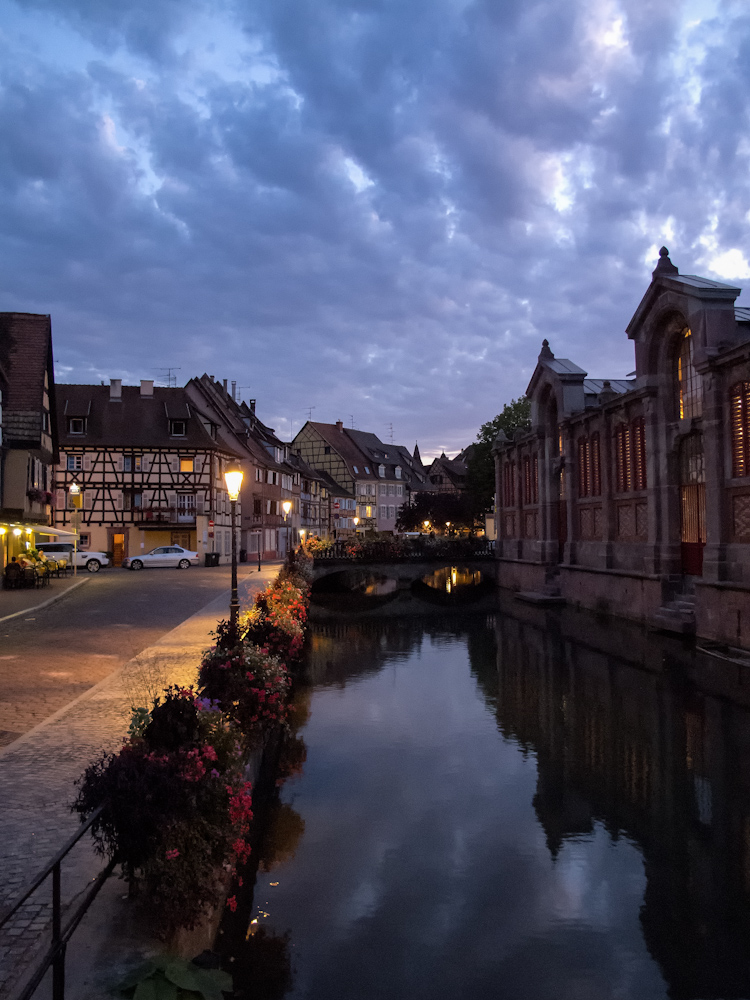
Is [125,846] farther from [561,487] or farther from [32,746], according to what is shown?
[561,487]

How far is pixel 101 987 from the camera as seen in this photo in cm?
466

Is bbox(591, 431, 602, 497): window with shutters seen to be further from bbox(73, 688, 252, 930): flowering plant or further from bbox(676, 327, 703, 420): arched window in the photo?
bbox(73, 688, 252, 930): flowering plant

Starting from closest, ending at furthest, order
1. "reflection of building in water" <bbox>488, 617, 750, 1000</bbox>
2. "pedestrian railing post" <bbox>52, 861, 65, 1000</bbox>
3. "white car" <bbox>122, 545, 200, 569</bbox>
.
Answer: "pedestrian railing post" <bbox>52, 861, 65, 1000</bbox> → "reflection of building in water" <bbox>488, 617, 750, 1000</bbox> → "white car" <bbox>122, 545, 200, 569</bbox>

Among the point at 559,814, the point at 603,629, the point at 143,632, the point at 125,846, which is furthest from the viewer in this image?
the point at 603,629

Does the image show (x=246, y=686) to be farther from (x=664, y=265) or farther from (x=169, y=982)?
(x=664, y=265)

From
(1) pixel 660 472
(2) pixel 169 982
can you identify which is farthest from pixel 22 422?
(2) pixel 169 982

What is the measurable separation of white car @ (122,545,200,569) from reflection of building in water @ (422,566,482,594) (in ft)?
55.5

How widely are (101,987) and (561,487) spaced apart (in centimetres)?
3807

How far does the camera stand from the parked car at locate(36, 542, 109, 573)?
1873 inches

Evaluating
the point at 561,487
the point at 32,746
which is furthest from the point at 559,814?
the point at 561,487

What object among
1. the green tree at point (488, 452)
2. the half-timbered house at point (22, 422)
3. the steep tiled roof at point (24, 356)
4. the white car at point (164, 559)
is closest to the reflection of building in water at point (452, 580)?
the green tree at point (488, 452)

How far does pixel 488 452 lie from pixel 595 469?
36560mm

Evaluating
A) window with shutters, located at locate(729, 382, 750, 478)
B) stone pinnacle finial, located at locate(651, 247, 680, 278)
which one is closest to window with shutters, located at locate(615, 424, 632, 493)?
stone pinnacle finial, located at locate(651, 247, 680, 278)

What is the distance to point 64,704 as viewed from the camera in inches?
487
